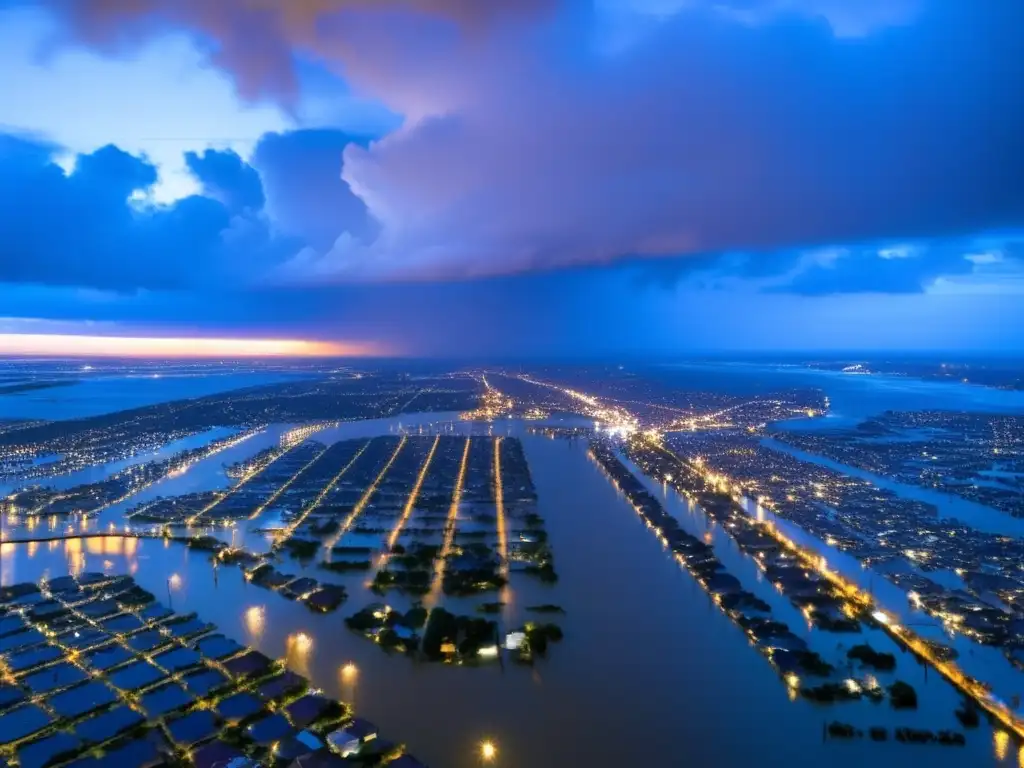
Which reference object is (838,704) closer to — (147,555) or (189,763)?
(189,763)

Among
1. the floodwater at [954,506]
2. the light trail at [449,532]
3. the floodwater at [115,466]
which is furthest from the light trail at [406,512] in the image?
the floodwater at [954,506]

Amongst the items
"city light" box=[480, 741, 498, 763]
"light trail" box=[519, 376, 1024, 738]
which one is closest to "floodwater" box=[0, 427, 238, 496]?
"city light" box=[480, 741, 498, 763]

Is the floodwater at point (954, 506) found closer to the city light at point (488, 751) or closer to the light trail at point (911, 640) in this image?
the light trail at point (911, 640)

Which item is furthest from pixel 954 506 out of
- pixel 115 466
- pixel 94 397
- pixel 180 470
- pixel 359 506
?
pixel 94 397

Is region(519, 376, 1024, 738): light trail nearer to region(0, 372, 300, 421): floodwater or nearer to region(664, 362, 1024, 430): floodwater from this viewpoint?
region(664, 362, 1024, 430): floodwater

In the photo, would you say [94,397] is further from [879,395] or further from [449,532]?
[879,395]

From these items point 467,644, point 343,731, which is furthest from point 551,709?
point 343,731
